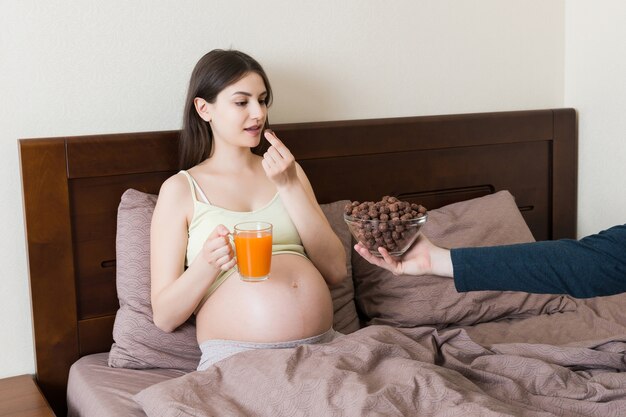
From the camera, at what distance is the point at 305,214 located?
2109 millimetres

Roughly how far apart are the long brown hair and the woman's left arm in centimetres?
20

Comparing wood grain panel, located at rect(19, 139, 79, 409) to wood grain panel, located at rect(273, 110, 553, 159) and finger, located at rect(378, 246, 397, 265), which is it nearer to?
wood grain panel, located at rect(273, 110, 553, 159)

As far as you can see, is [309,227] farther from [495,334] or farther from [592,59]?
[592,59]

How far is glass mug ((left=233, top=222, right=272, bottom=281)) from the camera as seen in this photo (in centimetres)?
180

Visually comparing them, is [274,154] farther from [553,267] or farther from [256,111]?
[553,267]

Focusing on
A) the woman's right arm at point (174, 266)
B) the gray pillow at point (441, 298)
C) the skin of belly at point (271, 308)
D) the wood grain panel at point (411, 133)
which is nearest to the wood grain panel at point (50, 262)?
the woman's right arm at point (174, 266)

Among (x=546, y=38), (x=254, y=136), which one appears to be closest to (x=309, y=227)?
(x=254, y=136)

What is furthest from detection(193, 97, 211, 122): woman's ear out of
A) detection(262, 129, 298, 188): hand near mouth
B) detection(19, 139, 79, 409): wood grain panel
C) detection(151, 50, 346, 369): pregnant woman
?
detection(19, 139, 79, 409): wood grain panel

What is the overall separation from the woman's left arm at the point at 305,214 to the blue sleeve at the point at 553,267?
1.86 feet

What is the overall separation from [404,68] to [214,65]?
0.87 m

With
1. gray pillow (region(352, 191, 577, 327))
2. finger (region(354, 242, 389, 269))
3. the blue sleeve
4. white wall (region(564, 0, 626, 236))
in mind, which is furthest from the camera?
white wall (region(564, 0, 626, 236))

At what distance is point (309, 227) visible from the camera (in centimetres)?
212

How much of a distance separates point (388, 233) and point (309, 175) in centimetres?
88

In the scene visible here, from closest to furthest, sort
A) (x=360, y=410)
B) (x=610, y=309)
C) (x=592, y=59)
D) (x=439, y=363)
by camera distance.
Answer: (x=360, y=410)
(x=439, y=363)
(x=610, y=309)
(x=592, y=59)
